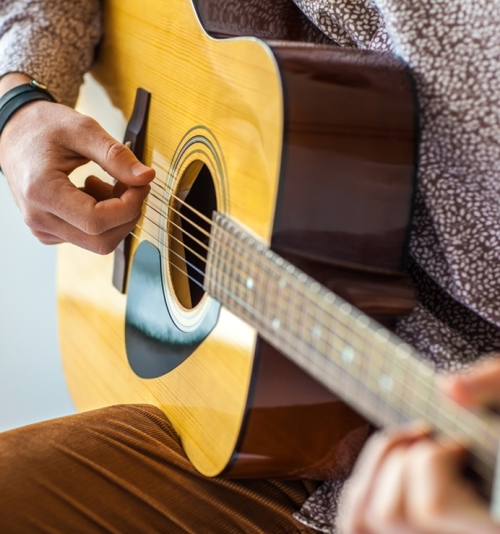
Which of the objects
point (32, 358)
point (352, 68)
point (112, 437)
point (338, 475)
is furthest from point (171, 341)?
point (32, 358)

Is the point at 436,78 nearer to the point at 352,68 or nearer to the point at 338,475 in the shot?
the point at 352,68

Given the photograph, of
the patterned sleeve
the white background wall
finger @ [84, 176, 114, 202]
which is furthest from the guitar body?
the white background wall

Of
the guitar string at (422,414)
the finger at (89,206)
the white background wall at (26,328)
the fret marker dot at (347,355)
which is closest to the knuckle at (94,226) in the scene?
the finger at (89,206)

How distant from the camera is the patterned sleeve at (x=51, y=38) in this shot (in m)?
0.81

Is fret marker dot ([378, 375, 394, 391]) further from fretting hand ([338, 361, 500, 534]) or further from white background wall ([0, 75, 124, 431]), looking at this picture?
white background wall ([0, 75, 124, 431])

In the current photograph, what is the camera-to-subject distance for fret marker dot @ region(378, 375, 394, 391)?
345 mm

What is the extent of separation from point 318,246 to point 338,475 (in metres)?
0.22

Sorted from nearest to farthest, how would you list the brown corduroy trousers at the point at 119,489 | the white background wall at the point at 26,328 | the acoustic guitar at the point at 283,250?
the acoustic guitar at the point at 283,250 → the brown corduroy trousers at the point at 119,489 → the white background wall at the point at 26,328

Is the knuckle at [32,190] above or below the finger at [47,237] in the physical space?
above

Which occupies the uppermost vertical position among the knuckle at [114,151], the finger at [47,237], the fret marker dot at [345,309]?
the knuckle at [114,151]

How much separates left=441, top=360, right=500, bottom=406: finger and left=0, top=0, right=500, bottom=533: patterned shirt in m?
0.19

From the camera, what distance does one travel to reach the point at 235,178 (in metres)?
0.53

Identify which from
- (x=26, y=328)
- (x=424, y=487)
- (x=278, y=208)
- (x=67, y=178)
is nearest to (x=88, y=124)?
(x=67, y=178)

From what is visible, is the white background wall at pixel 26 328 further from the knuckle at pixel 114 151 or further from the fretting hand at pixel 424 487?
the fretting hand at pixel 424 487
